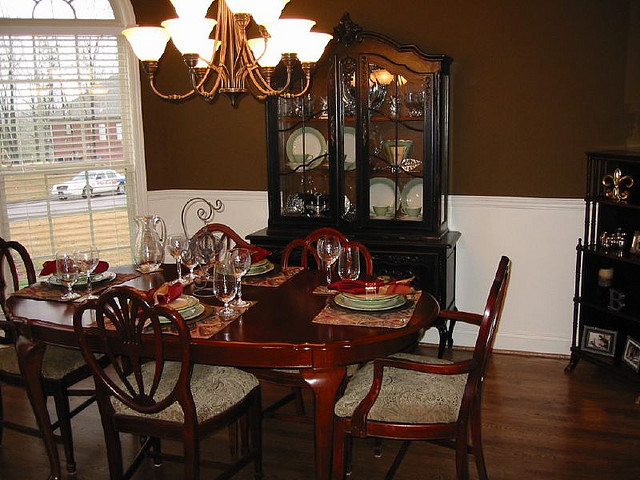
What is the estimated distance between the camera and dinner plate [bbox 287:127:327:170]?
403cm

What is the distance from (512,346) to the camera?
421 cm

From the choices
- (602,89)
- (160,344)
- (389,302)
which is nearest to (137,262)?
(160,344)

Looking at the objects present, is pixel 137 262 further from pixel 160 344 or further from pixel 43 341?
pixel 160 344

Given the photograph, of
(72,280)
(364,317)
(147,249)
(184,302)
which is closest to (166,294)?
(184,302)

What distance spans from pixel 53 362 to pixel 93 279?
0.41 meters

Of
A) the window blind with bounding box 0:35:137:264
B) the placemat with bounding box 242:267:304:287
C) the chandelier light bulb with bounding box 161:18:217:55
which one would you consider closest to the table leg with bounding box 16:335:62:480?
the placemat with bounding box 242:267:304:287

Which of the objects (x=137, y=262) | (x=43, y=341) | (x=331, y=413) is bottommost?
(x=331, y=413)

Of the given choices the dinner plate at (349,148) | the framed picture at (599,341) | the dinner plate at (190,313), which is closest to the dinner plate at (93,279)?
the dinner plate at (190,313)

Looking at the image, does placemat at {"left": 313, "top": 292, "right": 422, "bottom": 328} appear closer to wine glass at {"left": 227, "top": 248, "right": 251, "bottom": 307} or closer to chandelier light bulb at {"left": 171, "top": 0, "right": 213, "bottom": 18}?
wine glass at {"left": 227, "top": 248, "right": 251, "bottom": 307}

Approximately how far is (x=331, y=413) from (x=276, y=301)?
568 millimetres

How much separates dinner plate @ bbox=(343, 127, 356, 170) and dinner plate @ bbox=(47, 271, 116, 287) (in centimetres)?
155

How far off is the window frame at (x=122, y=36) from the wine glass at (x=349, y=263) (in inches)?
87.8

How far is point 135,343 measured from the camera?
2.29 m

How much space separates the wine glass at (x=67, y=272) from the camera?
2.81m
